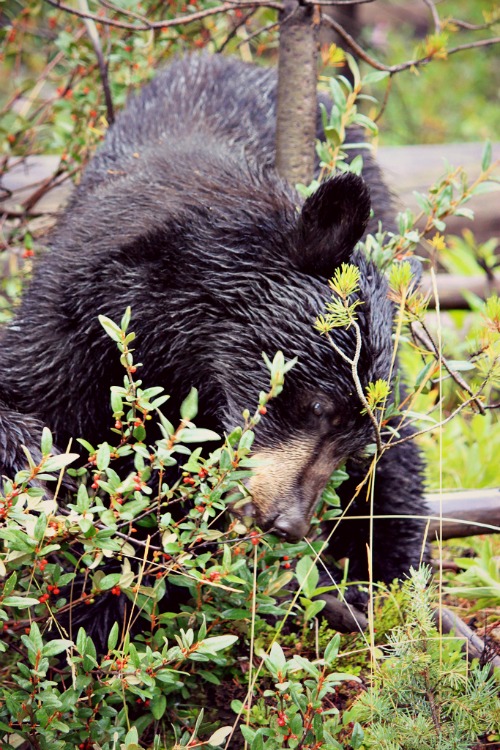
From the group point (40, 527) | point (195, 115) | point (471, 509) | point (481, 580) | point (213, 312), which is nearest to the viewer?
point (40, 527)

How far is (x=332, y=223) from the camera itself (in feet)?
9.27

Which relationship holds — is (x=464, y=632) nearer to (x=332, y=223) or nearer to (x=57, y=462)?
(x=332, y=223)

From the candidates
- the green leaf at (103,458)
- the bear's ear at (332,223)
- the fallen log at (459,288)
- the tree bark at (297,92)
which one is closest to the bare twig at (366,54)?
the tree bark at (297,92)

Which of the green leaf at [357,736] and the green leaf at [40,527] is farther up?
the green leaf at [40,527]

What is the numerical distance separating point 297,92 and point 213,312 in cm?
103

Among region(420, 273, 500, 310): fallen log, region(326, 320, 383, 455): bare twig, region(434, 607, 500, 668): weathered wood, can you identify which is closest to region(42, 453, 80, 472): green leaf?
region(326, 320, 383, 455): bare twig

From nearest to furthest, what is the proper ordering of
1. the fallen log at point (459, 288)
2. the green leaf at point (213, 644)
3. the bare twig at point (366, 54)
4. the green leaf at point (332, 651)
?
1. the green leaf at point (213, 644)
2. the green leaf at point (332, 651)
3. the bare twig at point (366, 54)
4. the fallen log at point (459, 288)

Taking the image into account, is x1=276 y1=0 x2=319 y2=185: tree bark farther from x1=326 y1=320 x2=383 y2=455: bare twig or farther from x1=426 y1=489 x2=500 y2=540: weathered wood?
x1=426 y1=489 x2=500 y2=540: weathered wood

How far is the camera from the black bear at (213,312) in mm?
2830

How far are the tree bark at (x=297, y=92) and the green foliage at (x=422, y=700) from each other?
70.4 inches

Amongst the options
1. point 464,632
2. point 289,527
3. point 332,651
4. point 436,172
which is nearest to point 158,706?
point 332,651

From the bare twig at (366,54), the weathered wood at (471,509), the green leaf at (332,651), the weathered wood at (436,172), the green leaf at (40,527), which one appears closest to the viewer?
the green leaf at (40,527)

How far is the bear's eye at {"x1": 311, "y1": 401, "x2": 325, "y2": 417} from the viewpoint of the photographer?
2.85m

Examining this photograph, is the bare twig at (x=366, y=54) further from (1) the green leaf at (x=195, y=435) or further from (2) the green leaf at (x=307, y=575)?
(2) the green leaf at (x=307, y=575)
